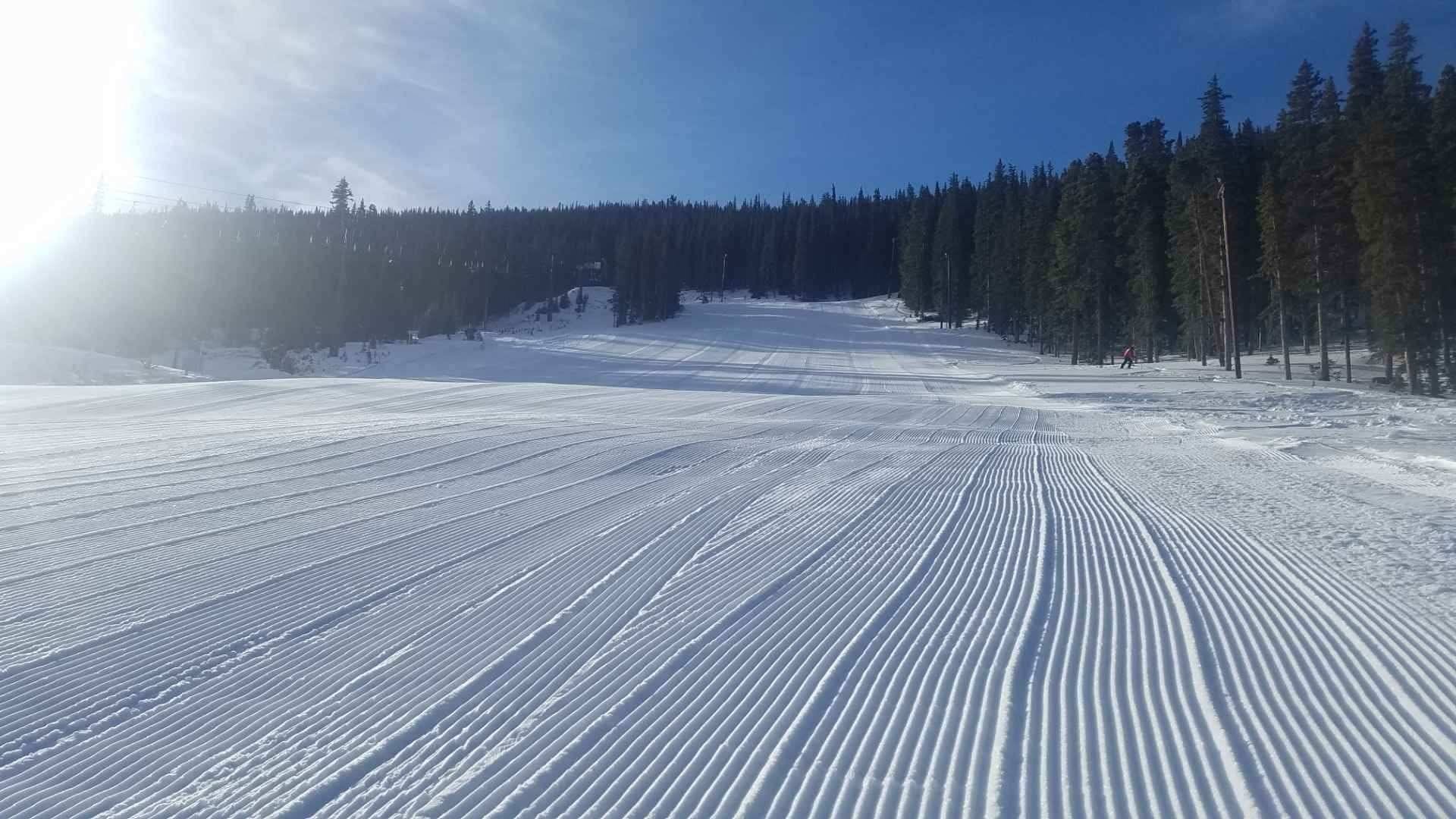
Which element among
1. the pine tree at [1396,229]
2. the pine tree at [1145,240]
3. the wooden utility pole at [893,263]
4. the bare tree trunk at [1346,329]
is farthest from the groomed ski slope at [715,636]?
the wooden utility pole at [893,263]

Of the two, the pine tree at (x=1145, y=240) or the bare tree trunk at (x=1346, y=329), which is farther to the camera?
the pine tree at (x=1145, y=240)

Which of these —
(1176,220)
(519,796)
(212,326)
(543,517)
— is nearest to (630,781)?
(519,796)

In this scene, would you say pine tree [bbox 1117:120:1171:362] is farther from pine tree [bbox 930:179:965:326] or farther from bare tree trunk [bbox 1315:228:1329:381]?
pine tree [bbox 930:179:965:326]

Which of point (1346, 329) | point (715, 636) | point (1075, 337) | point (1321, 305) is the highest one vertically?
point (1321, 305)

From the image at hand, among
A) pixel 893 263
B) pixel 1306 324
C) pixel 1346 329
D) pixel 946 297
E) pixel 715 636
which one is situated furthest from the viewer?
pixel 893 263

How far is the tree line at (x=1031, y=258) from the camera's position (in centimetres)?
3169

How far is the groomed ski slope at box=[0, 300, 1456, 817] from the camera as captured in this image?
13.6ft

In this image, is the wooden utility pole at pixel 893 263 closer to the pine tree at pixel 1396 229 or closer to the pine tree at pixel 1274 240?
the pine tree at pixel 1274 240

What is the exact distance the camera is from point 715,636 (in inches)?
244

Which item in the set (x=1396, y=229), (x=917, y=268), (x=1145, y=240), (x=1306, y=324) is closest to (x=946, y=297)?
(x=917, y=268)

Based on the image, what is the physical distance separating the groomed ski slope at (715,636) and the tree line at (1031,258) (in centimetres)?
2299

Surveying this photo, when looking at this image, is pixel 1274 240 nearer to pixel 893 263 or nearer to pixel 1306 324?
pixel 1306 324

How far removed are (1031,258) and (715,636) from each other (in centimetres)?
5819

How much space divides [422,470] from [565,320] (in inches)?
3092
